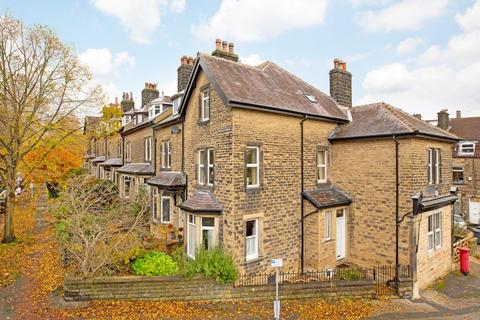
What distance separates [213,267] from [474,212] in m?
31.0

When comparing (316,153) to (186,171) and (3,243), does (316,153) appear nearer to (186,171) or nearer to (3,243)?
(186,171)

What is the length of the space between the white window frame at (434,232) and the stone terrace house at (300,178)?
52 mm

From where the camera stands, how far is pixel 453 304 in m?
12.3

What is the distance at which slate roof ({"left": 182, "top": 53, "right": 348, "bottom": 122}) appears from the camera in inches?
500

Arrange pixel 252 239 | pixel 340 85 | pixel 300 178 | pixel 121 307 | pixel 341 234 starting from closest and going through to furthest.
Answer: pixel 121 307 → pixel 252 239 → pixel 300 178 → pixel 341 234 → pixel 340 85

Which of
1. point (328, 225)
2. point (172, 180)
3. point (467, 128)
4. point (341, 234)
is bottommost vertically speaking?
point (341, 234)

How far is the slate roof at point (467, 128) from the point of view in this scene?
32.0 meters

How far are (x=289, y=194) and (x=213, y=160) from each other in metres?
3.93

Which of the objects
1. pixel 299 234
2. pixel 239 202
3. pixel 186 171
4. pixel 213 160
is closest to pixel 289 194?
pixel 299 234

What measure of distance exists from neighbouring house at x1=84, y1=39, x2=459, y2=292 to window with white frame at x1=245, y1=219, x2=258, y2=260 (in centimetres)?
4

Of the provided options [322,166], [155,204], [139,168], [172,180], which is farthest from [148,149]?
[322,166]

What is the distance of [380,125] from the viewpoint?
14570 millimetres

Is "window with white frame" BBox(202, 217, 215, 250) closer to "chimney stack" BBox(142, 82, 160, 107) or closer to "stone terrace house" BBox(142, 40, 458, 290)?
"stone terrace house" BBox(142, 40, 458, 290)

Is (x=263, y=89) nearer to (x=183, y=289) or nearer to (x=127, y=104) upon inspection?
(x=183, y=289)
